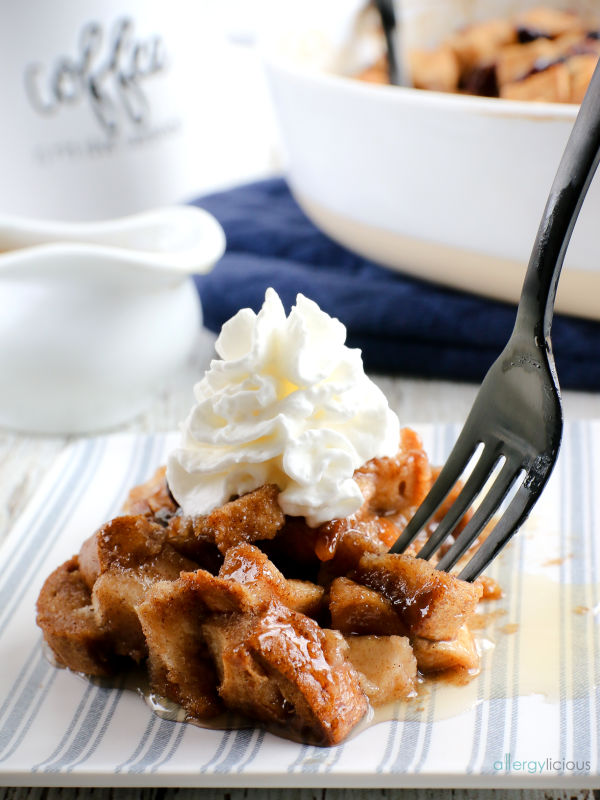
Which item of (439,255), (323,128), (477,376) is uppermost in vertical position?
(323,128)

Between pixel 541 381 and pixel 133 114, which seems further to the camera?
pixel 133 114

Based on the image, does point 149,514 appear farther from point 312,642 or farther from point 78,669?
point 312,642

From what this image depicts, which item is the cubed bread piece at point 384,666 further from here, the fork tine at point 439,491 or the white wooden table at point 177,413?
the white wooden table at point 177,413

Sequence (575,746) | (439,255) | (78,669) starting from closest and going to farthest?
(575,746), (78,669), (439,255)

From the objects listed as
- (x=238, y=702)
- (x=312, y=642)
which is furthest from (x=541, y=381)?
→ (x=238, y=702)

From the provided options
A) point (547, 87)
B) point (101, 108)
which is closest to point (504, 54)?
point (547, 87)

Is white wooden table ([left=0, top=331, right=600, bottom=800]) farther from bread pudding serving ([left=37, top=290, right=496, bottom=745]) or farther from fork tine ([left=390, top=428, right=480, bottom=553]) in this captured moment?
fork tine ([left=390, top=428, right=480, bottom=553])

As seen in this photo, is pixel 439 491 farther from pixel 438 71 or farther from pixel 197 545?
pixel 438 71
